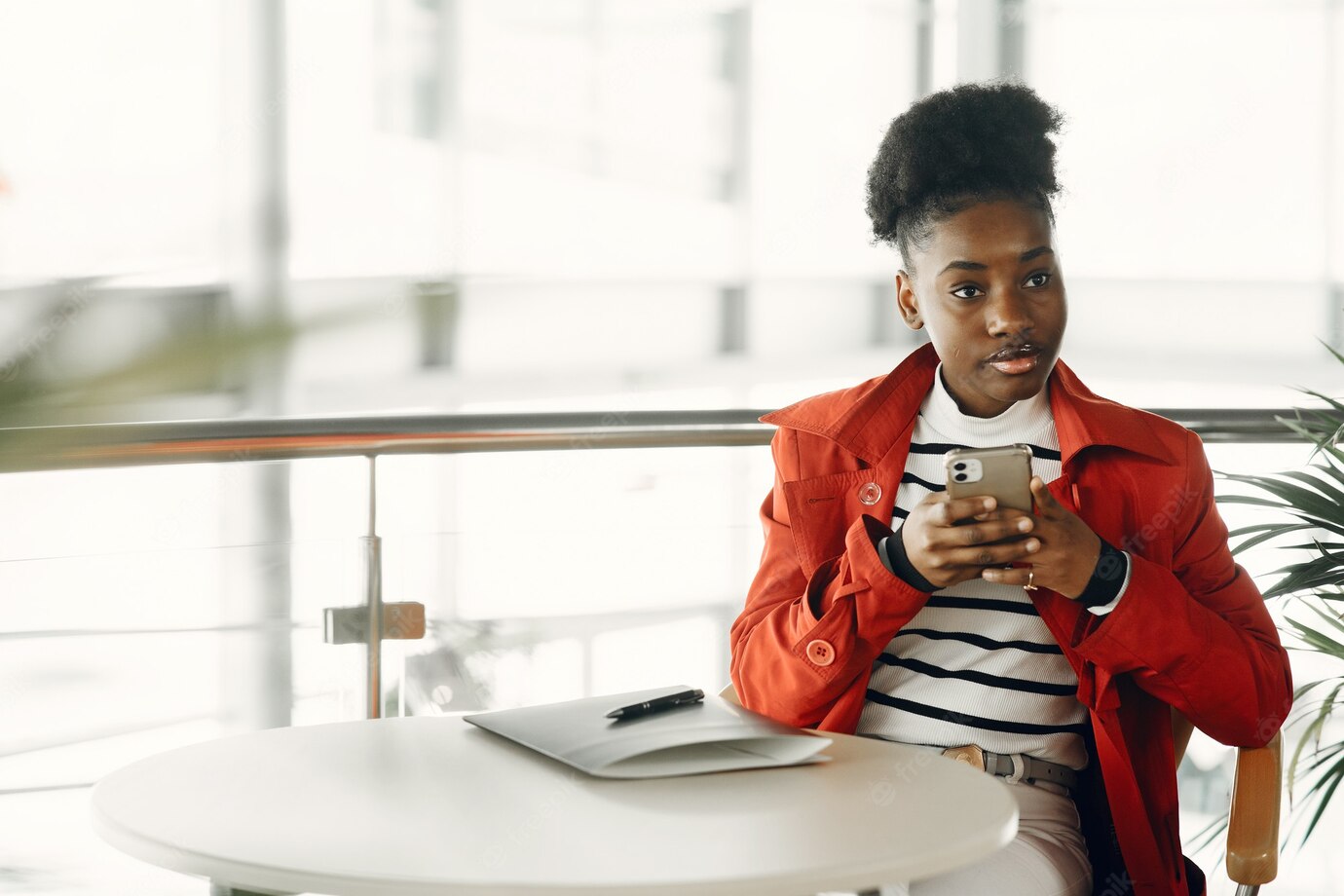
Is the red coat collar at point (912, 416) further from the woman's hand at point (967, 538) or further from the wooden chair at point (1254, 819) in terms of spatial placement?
the wooden chair at point (1254, 819)

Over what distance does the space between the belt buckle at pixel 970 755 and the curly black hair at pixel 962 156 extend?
54cm

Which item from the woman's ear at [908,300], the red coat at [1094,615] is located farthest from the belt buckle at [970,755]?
the woman's ear at [908,300]

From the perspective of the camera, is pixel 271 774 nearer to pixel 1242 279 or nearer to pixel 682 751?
pixel 682 751

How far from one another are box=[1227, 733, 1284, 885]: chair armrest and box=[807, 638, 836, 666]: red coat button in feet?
1.36

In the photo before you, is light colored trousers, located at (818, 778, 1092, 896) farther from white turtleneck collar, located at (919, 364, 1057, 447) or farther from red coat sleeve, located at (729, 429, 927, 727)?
white turtleneck collar, located at (919, 364, 1057, 447)

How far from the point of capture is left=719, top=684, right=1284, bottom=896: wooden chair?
1.29 meters

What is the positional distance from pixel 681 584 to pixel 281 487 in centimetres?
326

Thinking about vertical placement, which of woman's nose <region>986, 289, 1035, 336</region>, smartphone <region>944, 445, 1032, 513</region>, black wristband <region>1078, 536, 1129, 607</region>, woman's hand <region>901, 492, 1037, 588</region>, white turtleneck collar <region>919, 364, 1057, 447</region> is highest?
woman's nose <region>986, 289, 1035, 336</region>

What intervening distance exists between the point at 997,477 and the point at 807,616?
0.25 metres

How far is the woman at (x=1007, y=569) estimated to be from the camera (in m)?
1.28

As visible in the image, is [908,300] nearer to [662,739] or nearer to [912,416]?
[912,416]

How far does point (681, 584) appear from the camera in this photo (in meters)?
3.09

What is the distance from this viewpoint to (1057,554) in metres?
1.25

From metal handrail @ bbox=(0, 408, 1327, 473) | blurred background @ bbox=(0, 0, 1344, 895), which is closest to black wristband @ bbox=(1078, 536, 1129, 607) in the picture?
metal handrail @ bbox=(0, 408, 1327, 473)
